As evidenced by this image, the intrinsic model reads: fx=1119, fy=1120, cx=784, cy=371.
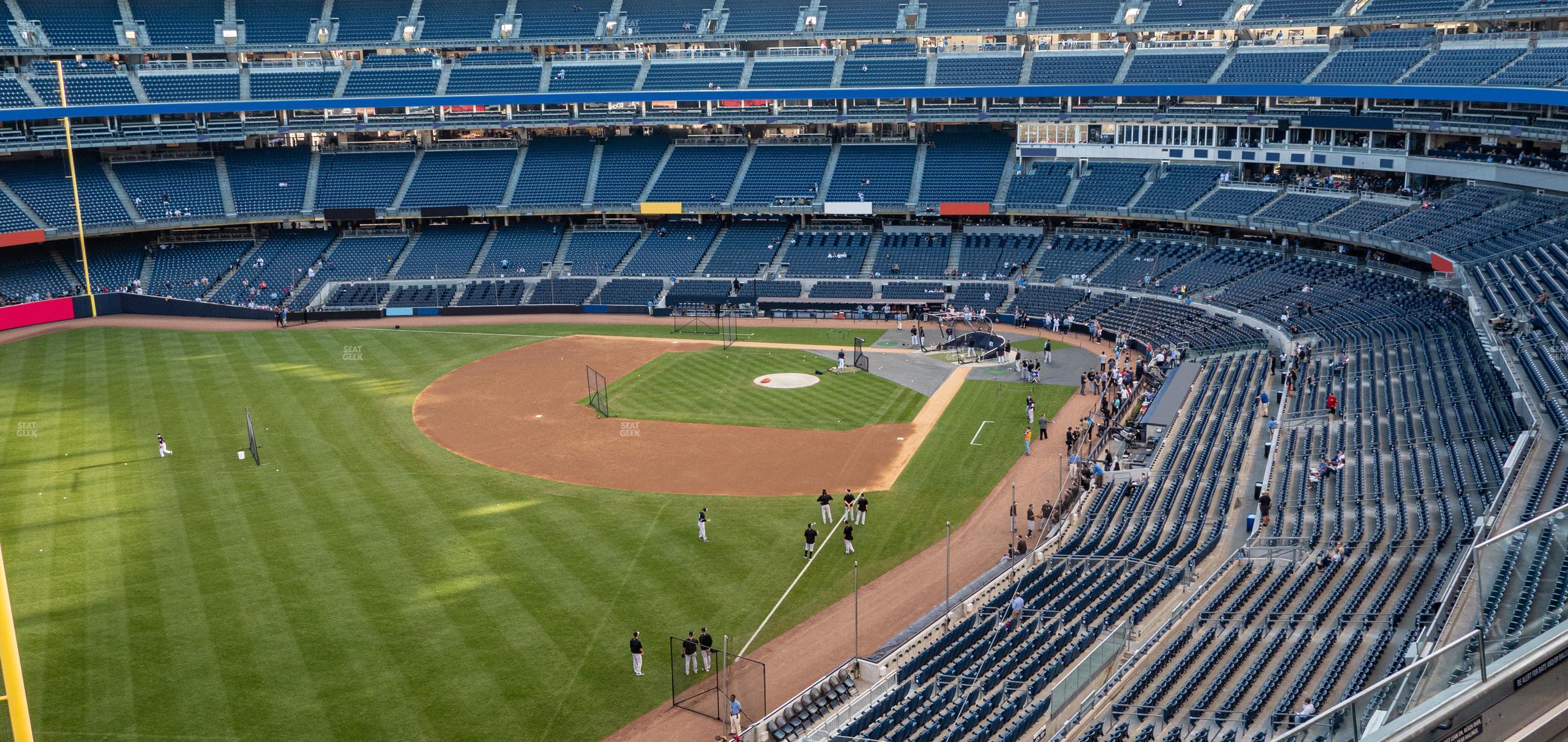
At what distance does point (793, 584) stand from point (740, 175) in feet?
158

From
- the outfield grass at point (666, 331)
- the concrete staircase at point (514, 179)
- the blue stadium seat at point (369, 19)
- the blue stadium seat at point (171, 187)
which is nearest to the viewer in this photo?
the outfield grass at point (666, 331)

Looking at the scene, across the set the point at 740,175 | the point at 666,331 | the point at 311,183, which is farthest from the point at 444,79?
the point at 666,331

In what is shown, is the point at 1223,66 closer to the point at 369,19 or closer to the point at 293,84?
the point at 369,19

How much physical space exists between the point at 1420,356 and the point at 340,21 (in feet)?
224

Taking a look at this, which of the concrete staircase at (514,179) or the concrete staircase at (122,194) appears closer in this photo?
the concrete staircase at (122,194)

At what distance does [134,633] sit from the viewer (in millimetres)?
26594

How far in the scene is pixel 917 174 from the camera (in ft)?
237

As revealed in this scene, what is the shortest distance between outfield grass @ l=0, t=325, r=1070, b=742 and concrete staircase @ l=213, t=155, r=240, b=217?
24820 mm

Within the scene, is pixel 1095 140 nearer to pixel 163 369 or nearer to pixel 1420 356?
pixel 1420 356

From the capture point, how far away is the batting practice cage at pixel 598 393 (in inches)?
1817

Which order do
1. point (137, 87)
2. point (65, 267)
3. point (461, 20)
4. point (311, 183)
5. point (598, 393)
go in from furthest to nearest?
point (461, 20) < point (311, 183) < point (137, 87) < point (65, 267) < point (598, 393)

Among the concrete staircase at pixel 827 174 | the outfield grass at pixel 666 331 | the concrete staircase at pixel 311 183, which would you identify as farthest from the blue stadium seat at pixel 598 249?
the concrete staircase at pixel 311 183

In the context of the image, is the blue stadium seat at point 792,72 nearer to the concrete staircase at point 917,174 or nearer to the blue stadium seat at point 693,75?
the blue stadium seat at point 693,75

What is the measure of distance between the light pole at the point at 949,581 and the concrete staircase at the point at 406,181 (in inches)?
2002
